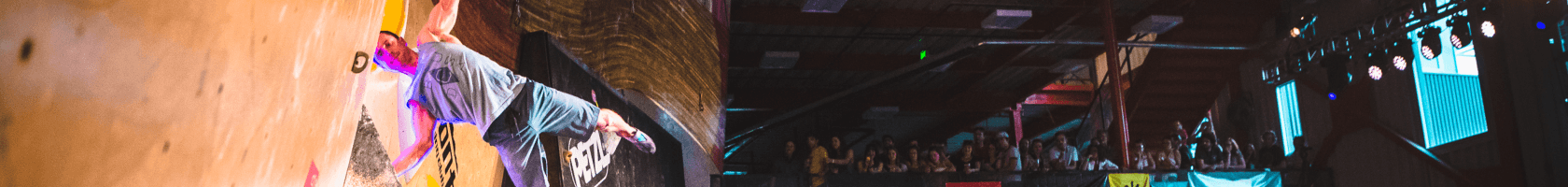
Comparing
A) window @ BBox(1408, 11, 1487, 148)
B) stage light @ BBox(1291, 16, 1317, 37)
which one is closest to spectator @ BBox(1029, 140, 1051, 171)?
stage light @ BBox(1291, 16, 1317, 37)

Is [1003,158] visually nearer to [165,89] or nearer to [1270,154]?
[1270,154]

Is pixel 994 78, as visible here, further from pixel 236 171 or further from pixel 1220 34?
pixel 236 171

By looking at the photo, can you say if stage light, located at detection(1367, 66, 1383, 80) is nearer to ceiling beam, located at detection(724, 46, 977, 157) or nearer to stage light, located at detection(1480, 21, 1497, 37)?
stage light, located at detection(1480, 21, 1497, 37)

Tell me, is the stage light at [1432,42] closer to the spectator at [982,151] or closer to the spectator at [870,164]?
the spectator at [982,151]

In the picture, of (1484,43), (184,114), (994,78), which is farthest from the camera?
(994,78)

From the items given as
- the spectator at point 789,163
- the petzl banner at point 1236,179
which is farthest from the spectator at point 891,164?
the petzl banner at point 1236,179

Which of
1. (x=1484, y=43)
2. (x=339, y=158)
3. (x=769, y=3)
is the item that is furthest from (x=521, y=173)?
(x=1484, y=43)

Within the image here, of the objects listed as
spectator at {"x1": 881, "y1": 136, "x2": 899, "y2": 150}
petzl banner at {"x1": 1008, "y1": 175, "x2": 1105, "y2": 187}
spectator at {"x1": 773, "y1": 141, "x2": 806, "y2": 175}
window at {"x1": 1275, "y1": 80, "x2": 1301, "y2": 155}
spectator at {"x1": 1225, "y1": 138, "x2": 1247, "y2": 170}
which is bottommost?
petzl banner at {"x1": 1008, "y1": 175, "x2": 1105, "y2": 187}

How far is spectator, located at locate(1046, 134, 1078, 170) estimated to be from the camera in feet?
25.6

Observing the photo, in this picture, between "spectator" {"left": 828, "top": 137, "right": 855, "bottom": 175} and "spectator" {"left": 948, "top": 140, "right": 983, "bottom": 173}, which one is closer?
"spectator" {"left": 828, "top": 137, "right": 855, "bottom": 175}

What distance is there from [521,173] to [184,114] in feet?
5.38

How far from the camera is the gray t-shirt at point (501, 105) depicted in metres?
2.14

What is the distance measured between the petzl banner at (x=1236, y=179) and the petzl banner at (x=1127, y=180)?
0.43 meters

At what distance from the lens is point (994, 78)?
15266 mm
